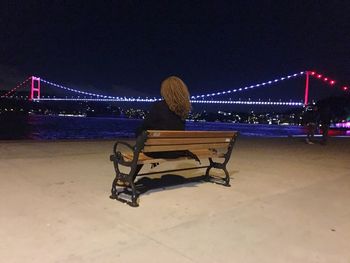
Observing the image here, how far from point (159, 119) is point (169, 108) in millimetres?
173

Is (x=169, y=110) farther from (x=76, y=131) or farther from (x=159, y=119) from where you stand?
(x=76, y=131)

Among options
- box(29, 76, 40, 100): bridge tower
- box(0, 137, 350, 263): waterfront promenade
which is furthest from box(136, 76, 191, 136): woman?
box(29, 76, 40, 100): bridge tower

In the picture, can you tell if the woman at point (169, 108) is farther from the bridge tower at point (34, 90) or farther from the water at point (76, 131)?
the bridge tower at point (34, 90)

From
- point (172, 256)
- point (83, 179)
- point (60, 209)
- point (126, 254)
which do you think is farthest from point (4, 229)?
point (83, 179)

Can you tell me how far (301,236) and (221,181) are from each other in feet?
6.78

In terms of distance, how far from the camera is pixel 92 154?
24.3 ft

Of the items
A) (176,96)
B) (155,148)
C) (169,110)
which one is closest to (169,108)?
(169,110)

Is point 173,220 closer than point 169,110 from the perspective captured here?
Yes

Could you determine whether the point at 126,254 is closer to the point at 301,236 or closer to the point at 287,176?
the point at 301,236

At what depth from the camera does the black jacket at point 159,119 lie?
14.2ft

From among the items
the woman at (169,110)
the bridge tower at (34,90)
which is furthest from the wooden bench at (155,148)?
the bridge tower at (34,90)

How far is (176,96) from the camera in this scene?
438 centimetres

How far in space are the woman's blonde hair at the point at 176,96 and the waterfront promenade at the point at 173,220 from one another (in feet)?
2.95

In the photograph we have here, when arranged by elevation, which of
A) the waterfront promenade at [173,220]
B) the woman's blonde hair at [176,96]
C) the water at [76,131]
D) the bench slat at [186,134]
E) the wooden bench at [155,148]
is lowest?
the water at [76,131]
